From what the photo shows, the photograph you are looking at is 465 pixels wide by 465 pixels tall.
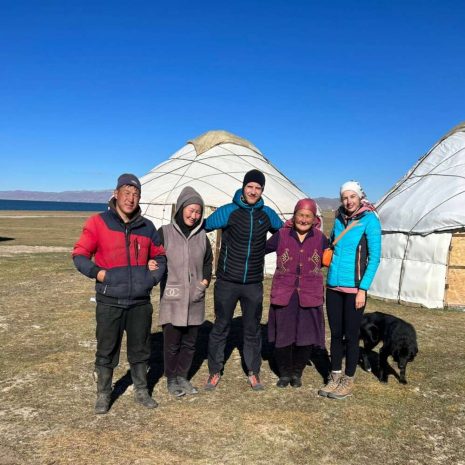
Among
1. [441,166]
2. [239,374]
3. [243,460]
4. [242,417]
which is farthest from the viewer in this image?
[441,166]

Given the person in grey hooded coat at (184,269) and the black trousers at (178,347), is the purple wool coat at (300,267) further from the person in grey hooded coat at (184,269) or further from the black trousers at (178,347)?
the black trousers at (178,347)

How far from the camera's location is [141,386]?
14.8 ft

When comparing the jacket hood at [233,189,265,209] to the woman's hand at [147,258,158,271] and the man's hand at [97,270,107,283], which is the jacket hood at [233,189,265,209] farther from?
the man's hand at [97,270,107,283]

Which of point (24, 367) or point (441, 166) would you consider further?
point (441, 166)

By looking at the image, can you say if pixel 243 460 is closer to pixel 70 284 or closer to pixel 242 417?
pixel 242 417

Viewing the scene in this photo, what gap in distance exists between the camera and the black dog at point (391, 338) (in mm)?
5258

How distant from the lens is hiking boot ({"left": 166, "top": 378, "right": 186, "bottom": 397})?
4.79 metres

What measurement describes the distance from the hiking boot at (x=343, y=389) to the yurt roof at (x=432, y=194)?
20.2 ft

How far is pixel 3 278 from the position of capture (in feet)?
38.5

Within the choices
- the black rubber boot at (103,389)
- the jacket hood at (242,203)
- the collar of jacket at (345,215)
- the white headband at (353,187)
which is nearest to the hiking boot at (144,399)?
the black rubber boot at (103,389)

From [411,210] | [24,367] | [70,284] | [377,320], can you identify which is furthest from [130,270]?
[411,210]

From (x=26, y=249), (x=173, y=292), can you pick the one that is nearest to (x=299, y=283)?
(x=173, y=292)

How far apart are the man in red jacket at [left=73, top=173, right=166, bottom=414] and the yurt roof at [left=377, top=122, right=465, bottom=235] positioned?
781 cm

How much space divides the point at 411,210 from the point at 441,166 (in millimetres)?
1950
